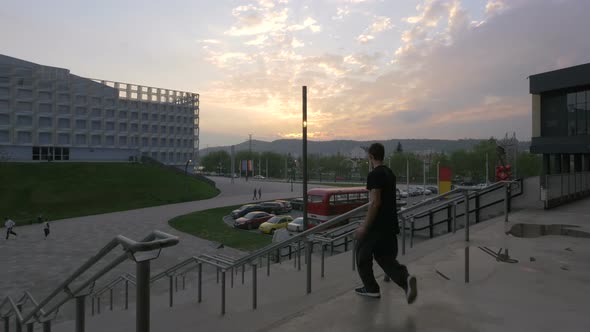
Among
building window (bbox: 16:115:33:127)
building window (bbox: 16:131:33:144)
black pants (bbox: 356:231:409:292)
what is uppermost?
building window (bbox: 16:115:33:127)

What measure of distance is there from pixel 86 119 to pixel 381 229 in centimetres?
7816

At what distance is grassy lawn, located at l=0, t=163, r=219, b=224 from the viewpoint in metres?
36.8

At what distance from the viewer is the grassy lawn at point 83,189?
36781 millimetres

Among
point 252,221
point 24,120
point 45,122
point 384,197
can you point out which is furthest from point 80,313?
point 45,122

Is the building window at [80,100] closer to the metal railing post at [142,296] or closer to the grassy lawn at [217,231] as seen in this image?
the grassy lawn at [217,231]

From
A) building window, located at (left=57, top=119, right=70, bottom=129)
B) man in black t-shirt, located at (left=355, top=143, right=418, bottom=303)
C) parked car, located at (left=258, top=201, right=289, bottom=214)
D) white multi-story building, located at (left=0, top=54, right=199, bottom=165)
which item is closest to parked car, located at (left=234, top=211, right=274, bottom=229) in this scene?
parked car, located at (left=258, top=201, right=289, bottom=214)

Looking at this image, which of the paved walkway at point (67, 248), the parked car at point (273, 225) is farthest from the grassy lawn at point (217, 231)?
the paved walkway at point (67, 248)

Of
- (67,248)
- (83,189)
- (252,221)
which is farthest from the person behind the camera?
(83,189)

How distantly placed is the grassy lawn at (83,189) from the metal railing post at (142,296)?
3426 centimetres

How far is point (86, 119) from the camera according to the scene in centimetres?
6819

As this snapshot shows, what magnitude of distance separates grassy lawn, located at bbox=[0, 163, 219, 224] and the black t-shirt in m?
34.7

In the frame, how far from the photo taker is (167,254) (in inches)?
731

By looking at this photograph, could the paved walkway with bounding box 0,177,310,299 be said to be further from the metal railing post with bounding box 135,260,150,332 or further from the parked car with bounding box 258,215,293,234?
the metal railing post with bounding box 135,260,150,332

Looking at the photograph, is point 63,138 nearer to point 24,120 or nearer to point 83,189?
point 24,120
